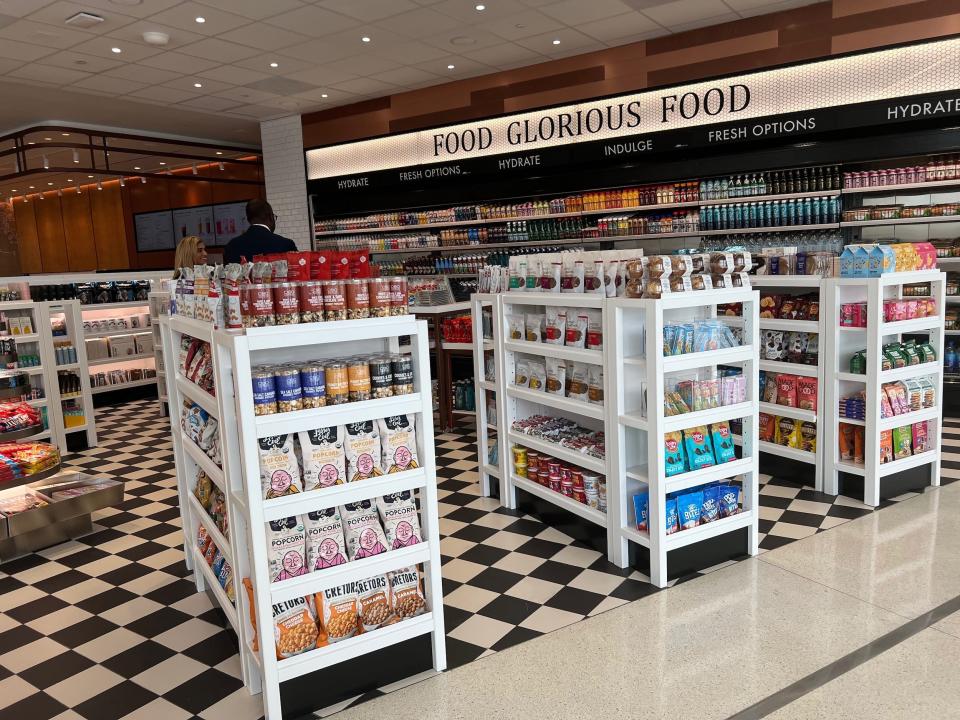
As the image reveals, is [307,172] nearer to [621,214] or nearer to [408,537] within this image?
[621,214]

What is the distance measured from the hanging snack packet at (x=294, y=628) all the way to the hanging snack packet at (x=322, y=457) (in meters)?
0.44

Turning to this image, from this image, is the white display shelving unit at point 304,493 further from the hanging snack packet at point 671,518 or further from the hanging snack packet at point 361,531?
the hanging snack packet at point 671,518

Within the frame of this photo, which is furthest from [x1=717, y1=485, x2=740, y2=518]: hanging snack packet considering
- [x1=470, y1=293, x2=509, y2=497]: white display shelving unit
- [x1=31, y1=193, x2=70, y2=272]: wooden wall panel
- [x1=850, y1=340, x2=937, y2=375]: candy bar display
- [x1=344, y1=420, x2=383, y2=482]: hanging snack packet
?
[x1=31, y1=193, x2=70, y2=272]: wooden wall panel

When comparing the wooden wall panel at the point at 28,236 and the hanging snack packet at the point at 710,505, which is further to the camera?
the wooden wall panel at the point at 28,236

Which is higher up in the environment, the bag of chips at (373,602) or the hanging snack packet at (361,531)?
the hanging snack packet at (361,531)

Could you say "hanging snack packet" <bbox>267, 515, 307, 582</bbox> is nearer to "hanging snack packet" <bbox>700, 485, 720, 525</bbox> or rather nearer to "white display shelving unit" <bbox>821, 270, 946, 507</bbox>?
"hanging snack packet" <bbox>700, 485, 720, 525</bbox>

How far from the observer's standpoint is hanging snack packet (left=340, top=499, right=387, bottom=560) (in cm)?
261

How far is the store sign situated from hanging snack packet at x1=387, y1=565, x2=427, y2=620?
20.1ft

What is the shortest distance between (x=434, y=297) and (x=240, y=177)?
726cm

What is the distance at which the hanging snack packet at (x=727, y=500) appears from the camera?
3.57 m

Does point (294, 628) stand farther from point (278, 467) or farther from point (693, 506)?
point (693, 506)

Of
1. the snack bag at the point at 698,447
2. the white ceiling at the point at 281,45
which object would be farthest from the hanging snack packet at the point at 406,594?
the white ceiling at the point at 281,45

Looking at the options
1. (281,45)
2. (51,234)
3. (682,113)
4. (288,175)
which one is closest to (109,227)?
(51,234)

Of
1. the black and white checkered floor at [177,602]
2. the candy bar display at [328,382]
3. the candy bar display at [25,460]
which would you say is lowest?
the black and white checkered floor at [177,602]
